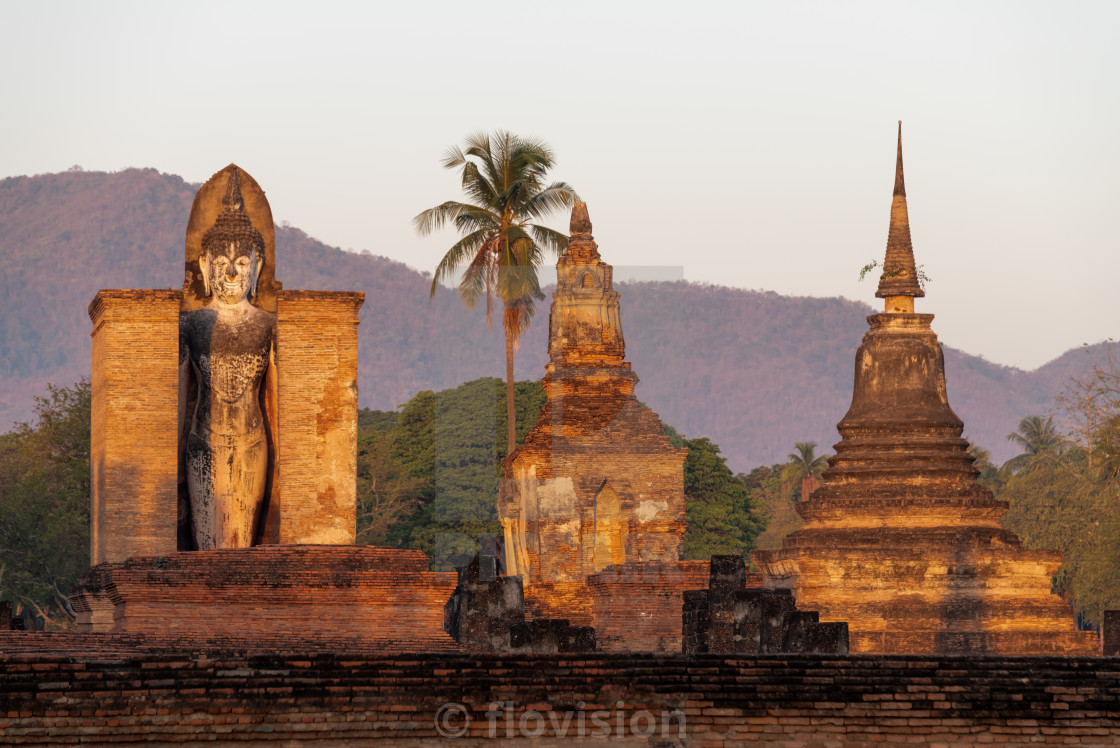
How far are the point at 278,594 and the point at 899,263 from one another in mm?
16877

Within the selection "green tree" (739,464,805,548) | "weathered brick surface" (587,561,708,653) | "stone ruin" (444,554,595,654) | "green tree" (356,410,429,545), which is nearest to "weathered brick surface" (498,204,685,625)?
"weathered brick surface" (587,561,708,653)

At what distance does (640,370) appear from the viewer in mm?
37938

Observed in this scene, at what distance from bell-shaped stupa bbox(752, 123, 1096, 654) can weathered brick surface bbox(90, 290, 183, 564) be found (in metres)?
11.9

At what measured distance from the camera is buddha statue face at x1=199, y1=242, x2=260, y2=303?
61.6 feet

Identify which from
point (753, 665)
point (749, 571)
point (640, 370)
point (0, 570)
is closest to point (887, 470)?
point (749, 571)

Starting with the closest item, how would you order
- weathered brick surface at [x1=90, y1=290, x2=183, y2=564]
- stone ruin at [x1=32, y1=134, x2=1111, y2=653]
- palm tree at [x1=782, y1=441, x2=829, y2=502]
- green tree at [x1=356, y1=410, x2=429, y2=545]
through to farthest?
1. stone ruin at [x1=32, y1=134, x2=1111, y2=653]
2. weathered brick surface at [x1=90, y1=290, x2=183, y2=564]
3. green tree at [x1=356, y1=410, x2=429, y2=545]
4. palm tree at [x1=782, y1=441, x2=829, y2=502]

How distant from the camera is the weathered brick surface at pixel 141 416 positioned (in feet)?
59.3

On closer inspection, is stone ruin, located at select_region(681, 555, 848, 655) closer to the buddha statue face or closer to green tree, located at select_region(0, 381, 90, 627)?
the buddha statue face

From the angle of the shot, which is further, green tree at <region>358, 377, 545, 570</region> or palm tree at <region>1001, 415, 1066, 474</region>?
palm tree at <region>1001, 415, 1066, 474</region>

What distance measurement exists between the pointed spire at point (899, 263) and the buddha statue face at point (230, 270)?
14378 millimetres

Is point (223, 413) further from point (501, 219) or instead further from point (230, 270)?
point (501, 219)

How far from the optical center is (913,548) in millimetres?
27344

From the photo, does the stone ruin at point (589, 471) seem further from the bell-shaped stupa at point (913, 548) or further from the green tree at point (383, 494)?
the green tree at point (383, 494)

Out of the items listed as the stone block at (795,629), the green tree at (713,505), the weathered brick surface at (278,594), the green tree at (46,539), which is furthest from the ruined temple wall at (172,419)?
the green tree at (713,505)
